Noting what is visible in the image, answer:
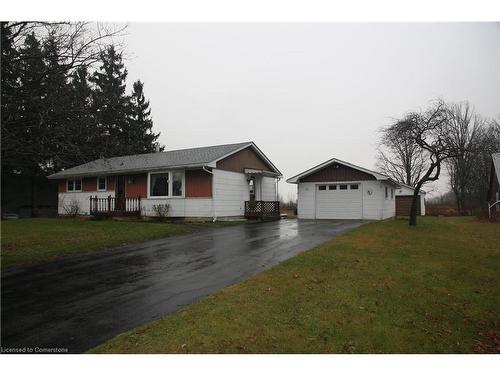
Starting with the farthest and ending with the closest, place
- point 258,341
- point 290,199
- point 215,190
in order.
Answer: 1. point 290,199
2. point 215,190
3. point 258,341

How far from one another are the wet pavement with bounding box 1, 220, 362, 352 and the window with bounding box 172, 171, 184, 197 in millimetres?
9246

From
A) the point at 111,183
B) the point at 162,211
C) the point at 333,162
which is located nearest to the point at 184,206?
the point at 162,211

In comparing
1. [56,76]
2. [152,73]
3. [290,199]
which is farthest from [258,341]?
[290,199]

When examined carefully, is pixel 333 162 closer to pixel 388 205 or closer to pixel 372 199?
pixel 372 199

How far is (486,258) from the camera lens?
27.7 ft

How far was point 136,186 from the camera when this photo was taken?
21453 millimetres

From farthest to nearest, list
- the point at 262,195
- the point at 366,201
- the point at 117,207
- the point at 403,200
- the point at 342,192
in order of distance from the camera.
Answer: the point at 403,200 < the point at 262,195 < the point at 342,192 < the point at 117,207 < the point at 366,201

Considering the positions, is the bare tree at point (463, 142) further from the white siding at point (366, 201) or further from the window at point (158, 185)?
the window at point (158, 185)

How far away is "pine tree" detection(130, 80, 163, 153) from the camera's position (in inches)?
1706

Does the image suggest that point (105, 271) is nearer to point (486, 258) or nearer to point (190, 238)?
point (190, 238)

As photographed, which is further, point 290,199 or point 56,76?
point 290,199

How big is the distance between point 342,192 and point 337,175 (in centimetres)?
120

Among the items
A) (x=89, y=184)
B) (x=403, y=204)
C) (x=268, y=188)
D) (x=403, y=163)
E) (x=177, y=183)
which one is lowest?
(x=403, y=204)

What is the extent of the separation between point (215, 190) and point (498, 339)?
51.6 ft
